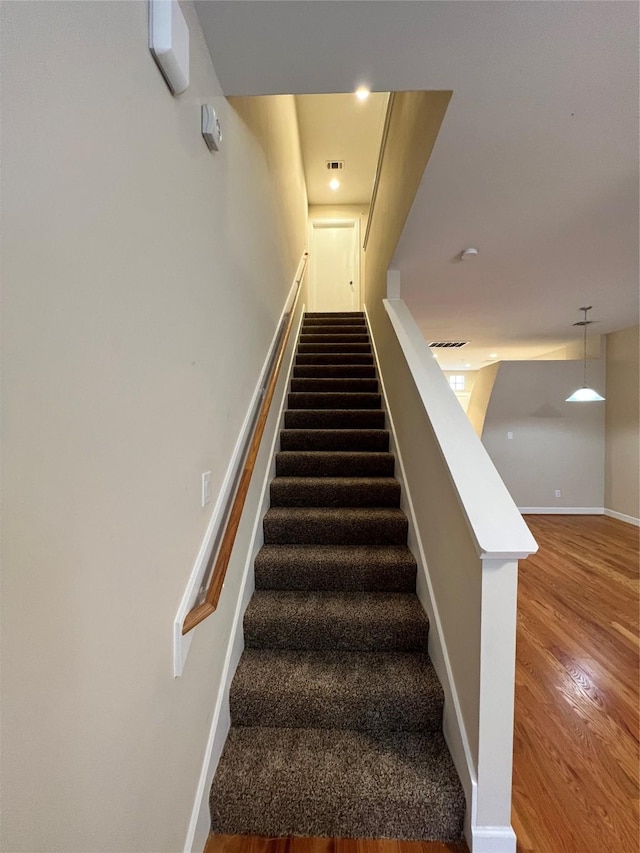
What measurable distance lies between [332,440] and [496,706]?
72.8 inches

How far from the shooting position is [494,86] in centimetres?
126

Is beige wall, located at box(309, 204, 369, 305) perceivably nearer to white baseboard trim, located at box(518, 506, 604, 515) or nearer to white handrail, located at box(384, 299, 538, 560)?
white handrail, located at box(384, 299, 538, 560)

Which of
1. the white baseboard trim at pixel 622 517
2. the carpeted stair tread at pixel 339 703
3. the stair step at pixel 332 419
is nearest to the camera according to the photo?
the carpeted stair tread at pixel 339 703

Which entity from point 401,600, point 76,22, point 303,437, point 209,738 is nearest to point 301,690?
point 209,738

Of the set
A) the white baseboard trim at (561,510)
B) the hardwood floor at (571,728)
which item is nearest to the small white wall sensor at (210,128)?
the hardwood floor at (571,728)

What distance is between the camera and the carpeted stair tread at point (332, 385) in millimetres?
3342

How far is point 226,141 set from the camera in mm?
1405

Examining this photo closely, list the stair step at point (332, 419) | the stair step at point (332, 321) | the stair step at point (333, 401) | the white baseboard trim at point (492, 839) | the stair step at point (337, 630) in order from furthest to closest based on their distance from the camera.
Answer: the stair step at point (332, 321) < the stair step at point (333, 401) < the stair step at point (332, 419) < the stair step at point (337, 630) < the white baseboard trim at point (492, 839)

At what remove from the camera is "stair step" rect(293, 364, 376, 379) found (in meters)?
3.54

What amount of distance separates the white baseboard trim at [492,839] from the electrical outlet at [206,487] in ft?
4.45

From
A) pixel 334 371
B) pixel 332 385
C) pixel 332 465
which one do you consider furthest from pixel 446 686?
pixel 334 371

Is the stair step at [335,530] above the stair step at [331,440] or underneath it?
underneath

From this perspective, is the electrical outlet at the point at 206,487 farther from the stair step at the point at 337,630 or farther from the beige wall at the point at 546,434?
the beige wall at the point at 546,434

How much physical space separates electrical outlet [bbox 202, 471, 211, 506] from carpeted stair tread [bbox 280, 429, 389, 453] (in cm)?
151
